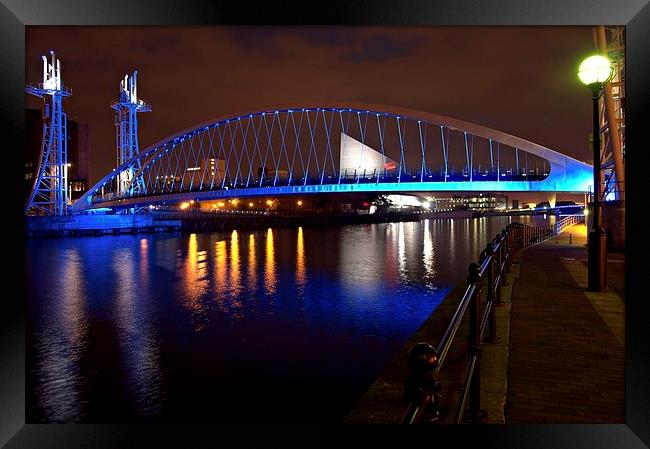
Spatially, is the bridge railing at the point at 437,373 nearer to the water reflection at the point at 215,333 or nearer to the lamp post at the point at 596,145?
the water reflection at the point at 215,333

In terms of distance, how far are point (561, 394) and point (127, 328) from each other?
10.8 m

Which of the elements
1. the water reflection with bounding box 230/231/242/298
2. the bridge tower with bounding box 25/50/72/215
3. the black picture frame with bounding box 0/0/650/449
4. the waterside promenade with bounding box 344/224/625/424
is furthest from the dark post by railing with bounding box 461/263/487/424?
the bridge tower with bounding box 25/50/72/215

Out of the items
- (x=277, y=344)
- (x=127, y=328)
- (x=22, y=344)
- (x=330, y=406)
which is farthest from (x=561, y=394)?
(x=127, y=328)

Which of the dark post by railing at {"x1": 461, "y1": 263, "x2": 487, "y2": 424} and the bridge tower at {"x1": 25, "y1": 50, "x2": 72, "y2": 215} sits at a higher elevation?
the bridge tower at {"x1": 25, "y1": 50, "x2": 72, "y2": 215}

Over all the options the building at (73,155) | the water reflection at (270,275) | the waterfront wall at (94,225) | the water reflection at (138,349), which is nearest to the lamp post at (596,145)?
the water reflection at (138,349)

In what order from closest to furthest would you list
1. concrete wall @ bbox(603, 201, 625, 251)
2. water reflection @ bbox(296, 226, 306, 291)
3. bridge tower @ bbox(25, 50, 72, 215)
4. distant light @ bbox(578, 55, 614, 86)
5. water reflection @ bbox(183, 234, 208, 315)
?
distant light @ bbox(578, 55, 614, 86)
concrete wall @ bbox(603, 201, 625, 251)
water reflection @ bbox(183, 234, 208, 315)
water reflection @ bbox(296, 226, 306, 291)
bridge tower @ bbox(25, 50, 72, 215)

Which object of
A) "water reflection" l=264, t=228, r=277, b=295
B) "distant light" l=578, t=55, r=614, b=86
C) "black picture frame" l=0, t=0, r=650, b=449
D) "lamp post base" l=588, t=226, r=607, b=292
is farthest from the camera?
"water reflection" l=264, t=228, r=277, b=295

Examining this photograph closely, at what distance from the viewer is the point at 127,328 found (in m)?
12.8

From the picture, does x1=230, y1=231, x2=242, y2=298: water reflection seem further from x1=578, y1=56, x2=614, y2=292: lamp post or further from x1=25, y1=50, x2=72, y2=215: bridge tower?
x1=25, y1=50, x2=72, y2=215: bridge tower

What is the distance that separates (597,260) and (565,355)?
389 cm

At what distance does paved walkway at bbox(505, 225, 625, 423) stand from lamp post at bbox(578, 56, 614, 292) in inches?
10.5

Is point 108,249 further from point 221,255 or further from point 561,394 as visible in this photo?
point 561,394

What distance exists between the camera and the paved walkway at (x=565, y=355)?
12.8 feet

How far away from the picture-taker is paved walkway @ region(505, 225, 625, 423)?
3912 millimetres
